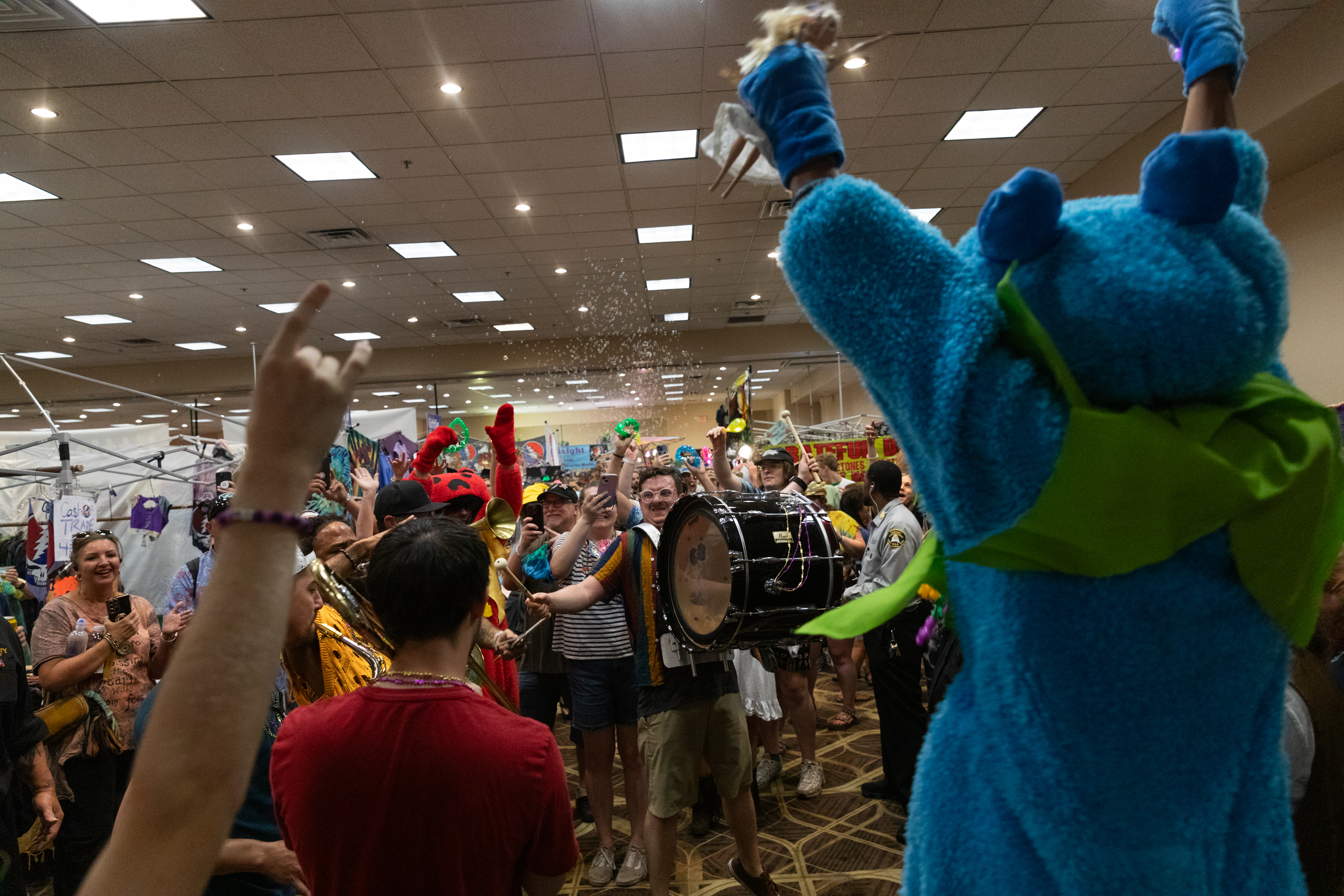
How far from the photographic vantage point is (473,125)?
5164 millimetres

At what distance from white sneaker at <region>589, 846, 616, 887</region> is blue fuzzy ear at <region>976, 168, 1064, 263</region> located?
291 cm

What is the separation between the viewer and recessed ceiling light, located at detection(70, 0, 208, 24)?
371cm

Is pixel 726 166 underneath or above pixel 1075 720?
above

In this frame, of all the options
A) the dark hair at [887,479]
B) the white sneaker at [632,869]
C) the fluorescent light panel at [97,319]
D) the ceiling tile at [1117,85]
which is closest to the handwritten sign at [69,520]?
the white sneaker at [632,869]

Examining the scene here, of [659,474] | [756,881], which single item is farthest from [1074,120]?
[756,881]

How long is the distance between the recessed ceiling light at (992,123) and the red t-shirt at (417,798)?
225 inches

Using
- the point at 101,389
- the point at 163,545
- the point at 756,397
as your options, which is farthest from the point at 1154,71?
the point at 756,397

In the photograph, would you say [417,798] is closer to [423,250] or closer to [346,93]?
[346,93]

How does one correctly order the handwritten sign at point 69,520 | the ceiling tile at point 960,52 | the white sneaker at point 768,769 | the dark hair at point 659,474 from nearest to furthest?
the dark hair at point 659,474, the white sneaker at point 768,769, the handwritten sign at point 69,520, the ceiling tile at point 960,52

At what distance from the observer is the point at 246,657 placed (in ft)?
1.62

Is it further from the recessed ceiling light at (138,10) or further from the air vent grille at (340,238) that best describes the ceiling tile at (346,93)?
the air vent grille at (340,238)

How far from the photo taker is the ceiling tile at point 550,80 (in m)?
4.46

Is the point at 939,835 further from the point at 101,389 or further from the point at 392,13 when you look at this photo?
the point at 101,389

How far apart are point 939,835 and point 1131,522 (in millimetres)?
357
